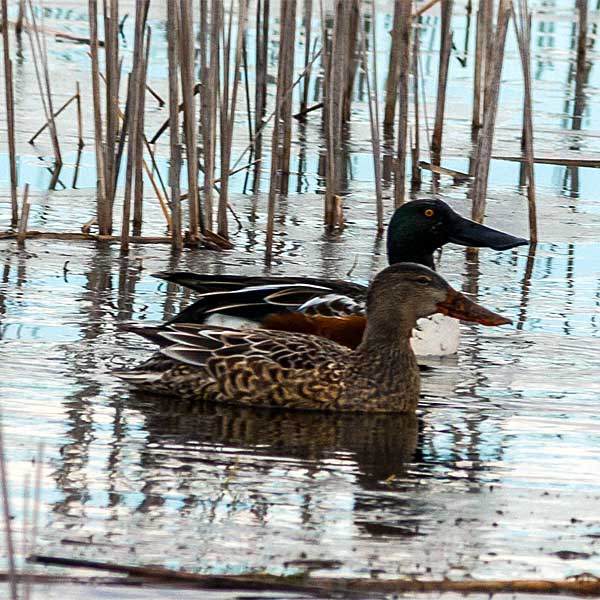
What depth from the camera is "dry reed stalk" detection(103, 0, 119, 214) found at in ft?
30.4

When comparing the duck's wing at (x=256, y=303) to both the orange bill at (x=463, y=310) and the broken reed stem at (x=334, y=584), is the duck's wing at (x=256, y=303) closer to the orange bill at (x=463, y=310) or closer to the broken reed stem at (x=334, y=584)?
the orange bill at (x=463, y=310)

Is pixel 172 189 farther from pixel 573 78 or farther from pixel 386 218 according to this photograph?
pixel 573 78

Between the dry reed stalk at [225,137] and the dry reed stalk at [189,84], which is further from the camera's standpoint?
the dry reed stalk at [225,137]

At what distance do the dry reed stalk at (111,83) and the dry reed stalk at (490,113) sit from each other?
231cm

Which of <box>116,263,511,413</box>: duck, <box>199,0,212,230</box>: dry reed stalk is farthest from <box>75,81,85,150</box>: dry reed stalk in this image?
<box>116,263,511,413</box>: duck

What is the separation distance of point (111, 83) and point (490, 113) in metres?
2.38

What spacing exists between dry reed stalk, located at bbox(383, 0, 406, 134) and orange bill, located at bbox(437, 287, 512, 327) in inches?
139

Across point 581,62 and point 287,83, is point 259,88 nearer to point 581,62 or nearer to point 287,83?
point 287,83

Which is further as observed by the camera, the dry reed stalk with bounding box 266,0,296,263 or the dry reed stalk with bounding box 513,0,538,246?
the dry reed stalk with bounding box 513,0,538,246

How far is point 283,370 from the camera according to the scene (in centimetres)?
684

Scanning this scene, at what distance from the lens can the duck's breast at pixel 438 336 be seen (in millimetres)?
7887

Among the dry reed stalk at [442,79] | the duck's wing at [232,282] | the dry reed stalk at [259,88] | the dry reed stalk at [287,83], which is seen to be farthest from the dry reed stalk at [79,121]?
the duck's wing at [232,282]

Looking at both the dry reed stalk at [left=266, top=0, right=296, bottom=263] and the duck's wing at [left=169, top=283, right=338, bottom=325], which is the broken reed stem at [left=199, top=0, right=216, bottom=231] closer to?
the dry reed stalk at [left=266, top=0, right=296, bottom=263]

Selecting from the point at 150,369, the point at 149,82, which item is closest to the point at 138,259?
the point at 150,369
